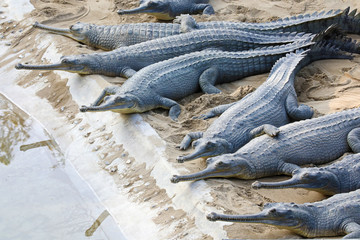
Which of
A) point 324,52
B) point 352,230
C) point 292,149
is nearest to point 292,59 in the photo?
point 324,52

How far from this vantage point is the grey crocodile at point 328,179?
4047mm

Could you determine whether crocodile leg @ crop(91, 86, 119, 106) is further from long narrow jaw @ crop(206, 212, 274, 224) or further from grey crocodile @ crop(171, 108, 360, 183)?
long narrow jaw @ crop(206, 212, 274, 224)

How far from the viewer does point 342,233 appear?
3.73 meters

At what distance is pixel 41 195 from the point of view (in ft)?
16.5

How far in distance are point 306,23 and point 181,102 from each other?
7.09 feet

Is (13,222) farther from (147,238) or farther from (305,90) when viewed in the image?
(305,90)

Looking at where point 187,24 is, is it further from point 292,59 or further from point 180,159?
point 180,159

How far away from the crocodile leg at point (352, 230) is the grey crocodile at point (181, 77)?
2.34m

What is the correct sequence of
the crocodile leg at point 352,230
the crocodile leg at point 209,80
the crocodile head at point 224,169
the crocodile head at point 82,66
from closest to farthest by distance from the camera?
the crocodile leg at point 352,230 → the crocodile head at point 224,169 → the crocodile leg at point 209,80 → the crocodile head at point 82,66

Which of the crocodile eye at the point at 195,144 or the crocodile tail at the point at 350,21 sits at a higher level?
the crocodile tail at the point at 350,21

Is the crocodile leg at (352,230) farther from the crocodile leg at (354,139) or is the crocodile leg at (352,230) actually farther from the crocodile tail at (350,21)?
the crocodile tail at (350,21)

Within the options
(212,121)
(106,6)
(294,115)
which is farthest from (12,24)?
(294,115)

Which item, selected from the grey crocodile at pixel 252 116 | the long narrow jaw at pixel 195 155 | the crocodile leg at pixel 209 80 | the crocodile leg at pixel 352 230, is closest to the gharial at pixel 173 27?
the crocodile leg at pixel 209 80

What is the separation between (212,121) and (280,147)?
962 millimetres
